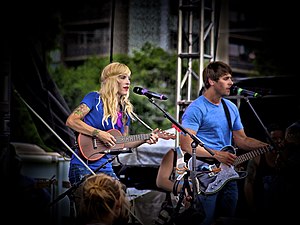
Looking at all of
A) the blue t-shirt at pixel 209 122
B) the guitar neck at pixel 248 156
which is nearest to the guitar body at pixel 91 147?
the blue t-shirt at pixel 209 122

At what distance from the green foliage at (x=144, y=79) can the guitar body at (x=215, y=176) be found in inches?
341

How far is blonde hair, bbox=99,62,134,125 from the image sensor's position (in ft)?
17.3

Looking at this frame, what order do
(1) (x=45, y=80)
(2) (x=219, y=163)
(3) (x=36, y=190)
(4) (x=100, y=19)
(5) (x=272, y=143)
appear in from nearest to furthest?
(5) (x=272, y=143), (2) (x=219, y=163), (3) (x=36, y=190), (1) (x=45, y=80), (4) (x=100, y=19)

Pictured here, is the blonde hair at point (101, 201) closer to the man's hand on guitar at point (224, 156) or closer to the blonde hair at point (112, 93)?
the blonde hair at point (112, 93)

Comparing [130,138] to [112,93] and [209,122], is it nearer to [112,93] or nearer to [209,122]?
[112,93]

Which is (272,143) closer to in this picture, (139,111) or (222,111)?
(222,111)

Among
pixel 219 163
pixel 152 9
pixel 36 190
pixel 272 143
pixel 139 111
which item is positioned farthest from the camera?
pixel 139 111

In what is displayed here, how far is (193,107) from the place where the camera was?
17.8 ft

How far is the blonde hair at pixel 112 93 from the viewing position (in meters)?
5.29

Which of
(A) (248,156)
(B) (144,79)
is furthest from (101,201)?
(B) (144,79)

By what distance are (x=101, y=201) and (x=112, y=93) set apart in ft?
6.92

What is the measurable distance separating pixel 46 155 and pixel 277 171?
271 centimetres

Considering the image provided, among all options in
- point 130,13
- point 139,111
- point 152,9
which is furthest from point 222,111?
point 139,111

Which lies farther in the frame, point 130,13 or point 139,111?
point 139,111
